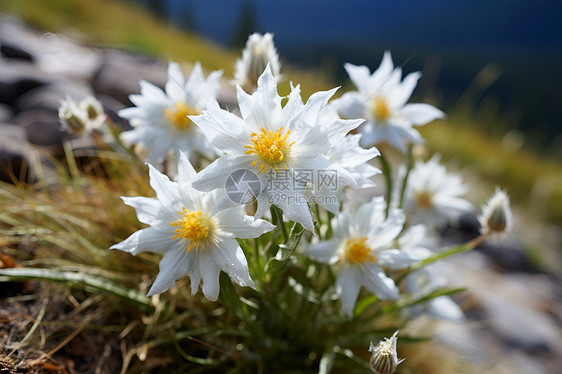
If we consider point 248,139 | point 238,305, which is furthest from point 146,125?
point 238,305

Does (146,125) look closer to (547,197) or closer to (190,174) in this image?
(190,174)

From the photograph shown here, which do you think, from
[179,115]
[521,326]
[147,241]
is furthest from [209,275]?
[521,326]

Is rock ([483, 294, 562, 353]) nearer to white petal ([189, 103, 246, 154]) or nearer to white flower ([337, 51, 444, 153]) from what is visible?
white flower ([337, 51, 444, 153])

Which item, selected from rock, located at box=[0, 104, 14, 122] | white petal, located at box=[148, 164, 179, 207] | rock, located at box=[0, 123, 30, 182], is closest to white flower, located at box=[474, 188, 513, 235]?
white petal, located at box=[148, 164, 179, 207]

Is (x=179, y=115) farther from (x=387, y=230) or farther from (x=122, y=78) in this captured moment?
(x=122, y=78)

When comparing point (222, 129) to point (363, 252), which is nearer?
point (222, 129)
